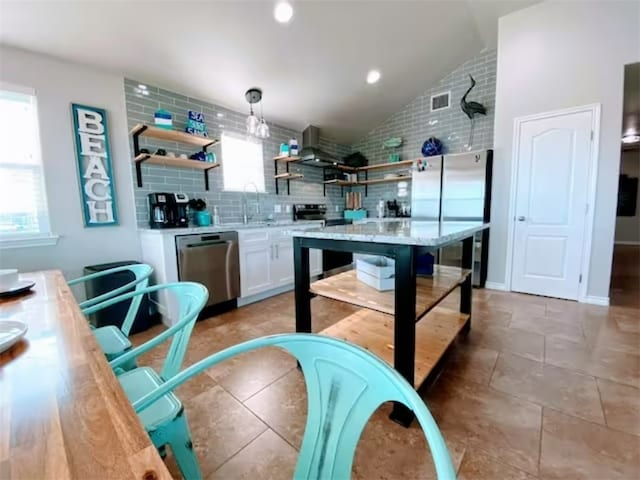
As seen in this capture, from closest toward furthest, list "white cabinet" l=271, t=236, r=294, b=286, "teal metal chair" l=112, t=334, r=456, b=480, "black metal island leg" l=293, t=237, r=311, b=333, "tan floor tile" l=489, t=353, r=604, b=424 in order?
"teal metal chair" l=112, t=334, r=456, b=480 → "tan floor tile" l=489, t=353, r=604, b=424 → "black metal island leg" l=293, t=237, r=311, b=333 → "white cabinet" l=271, t=236, r=294, b=286

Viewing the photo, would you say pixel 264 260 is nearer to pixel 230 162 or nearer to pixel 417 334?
pixel 230 162

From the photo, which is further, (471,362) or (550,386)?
(471,362)

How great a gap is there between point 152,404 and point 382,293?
4.16 feet

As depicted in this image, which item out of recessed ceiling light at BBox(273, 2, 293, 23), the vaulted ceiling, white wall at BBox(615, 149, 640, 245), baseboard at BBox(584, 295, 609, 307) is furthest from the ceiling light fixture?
white wall at BBox(615, 149, 640, 245)

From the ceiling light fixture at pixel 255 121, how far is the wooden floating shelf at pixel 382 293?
1667 millimetres

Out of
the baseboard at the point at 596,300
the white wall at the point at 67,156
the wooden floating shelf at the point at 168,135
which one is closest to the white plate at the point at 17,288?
the white wall at the point at 67,156

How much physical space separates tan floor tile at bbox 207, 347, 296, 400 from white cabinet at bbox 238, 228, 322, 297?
120 centimetres

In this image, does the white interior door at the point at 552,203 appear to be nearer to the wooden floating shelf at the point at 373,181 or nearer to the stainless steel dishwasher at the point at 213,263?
the wooden floating shelf at the point at 373,181

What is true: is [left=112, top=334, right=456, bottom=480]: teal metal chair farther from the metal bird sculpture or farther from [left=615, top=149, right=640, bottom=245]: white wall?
[left=615, top=149, right=640, bottom=245]: white wall

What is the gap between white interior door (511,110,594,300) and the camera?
3.04 meters

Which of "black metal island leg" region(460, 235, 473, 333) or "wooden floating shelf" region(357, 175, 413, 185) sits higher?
"wooden floating shelf" region(357, 175, 413, 185)

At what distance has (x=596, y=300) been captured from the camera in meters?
3.03

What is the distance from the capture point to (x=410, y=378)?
1419 mm

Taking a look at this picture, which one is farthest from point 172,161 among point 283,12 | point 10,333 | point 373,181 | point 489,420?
point 489,420
